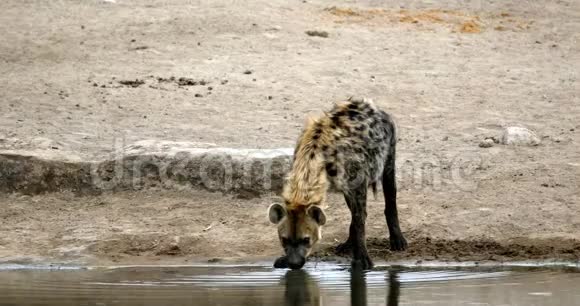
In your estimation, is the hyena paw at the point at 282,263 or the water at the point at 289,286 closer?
the water at the point at 289,286

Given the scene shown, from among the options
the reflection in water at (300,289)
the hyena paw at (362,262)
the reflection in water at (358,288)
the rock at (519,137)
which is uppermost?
the rock at (519,137)

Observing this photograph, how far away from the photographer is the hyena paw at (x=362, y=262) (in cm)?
593

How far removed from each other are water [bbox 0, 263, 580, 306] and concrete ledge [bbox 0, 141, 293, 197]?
88cm

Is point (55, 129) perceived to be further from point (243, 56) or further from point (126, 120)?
point (243, 56)

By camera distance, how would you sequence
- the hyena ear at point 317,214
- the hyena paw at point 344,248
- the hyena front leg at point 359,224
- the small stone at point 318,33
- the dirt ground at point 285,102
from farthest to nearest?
1. the small stone at point 318,33
2. the dirt ground at point 285,102
3. the hyena paw at point 344,248
4. the hyena front leg at point 359,224
5. the hyena ear at point 317,214

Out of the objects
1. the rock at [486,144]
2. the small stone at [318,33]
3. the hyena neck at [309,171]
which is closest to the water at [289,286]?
the hyena neck at [309,171]

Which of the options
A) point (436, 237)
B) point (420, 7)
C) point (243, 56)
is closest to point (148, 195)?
point (436, 237)

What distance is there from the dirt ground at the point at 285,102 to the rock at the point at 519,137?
3.2 inches

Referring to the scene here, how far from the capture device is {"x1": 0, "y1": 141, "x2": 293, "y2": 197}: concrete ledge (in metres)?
6.91

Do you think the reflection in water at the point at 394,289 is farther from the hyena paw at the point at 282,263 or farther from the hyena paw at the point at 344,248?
the hyena paw at the point at 282,263

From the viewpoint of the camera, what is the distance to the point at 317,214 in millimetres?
5488

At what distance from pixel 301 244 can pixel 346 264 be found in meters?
0.72

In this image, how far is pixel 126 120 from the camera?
8180mm

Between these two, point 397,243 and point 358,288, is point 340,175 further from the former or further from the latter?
point 397,243
